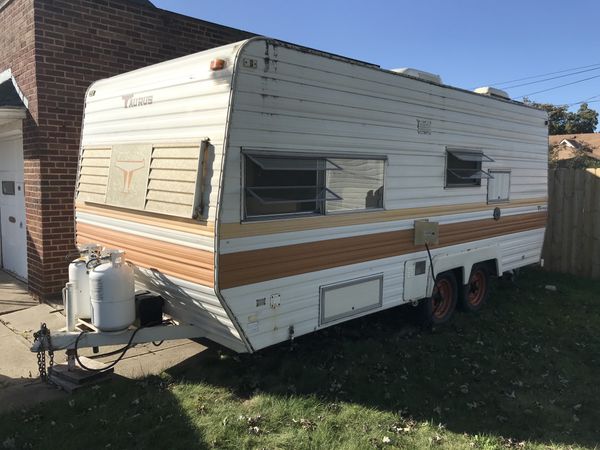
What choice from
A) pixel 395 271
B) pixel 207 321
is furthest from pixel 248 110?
pixel 395 271

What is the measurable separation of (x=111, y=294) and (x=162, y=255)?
0.52 metres

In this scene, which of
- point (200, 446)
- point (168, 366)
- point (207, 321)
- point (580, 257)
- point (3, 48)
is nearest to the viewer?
point (200, 446)

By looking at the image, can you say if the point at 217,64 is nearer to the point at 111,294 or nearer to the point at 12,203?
the point at 111,294

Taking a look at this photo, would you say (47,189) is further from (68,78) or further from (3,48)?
(3,48)

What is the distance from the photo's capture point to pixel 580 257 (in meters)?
9.24

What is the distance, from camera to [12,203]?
26.7 ft

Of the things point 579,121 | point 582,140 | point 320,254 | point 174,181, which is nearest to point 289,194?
point 320,254

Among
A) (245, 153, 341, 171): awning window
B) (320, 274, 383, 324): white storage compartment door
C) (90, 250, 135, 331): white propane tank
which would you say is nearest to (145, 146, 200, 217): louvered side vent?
(245, 153, 341, 171): awning window

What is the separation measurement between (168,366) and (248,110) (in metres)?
2.70

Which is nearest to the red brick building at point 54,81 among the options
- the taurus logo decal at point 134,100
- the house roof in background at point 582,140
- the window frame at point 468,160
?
the taurus logo decal at point 134,100

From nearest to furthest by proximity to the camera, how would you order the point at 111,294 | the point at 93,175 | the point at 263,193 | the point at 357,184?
the point at 263,193 < the point at 111,294 < the point at 357,184 < the point at 93,175

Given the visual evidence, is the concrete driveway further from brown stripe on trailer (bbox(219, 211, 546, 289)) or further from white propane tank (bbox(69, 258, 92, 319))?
brown stripe on trailer (bbox(219, 211, 546, 289))

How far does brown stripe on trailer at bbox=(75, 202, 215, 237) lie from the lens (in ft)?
12.8

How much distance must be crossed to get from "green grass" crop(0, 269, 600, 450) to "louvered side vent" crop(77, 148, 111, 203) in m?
1.92
